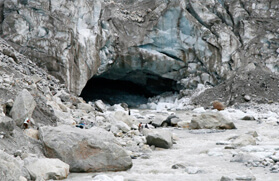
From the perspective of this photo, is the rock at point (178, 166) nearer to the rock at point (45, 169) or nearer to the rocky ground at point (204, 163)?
the rocky ground at point (204, 163)

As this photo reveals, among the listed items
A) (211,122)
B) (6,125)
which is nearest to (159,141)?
(6,125)

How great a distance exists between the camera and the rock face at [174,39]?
23875 mm

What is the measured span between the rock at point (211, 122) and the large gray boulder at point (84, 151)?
6621 mm

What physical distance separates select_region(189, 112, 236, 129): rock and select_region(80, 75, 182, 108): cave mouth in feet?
58.6

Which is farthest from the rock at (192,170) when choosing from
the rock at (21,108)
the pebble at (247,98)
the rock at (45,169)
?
the pebble at (247,98)

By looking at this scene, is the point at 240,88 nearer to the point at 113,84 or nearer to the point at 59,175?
the point at 113,84

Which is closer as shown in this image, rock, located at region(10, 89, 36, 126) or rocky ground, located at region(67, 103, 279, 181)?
rocky ground, located at region(67, 103, 279, 181)

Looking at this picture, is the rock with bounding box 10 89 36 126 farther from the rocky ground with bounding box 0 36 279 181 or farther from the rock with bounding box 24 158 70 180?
the rock with bounding box 24 158 70 180

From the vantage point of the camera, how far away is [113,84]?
3291cm

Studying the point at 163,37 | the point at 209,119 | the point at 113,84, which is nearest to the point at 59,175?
the point at 209,119

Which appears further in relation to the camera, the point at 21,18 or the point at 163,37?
the point at 163,37

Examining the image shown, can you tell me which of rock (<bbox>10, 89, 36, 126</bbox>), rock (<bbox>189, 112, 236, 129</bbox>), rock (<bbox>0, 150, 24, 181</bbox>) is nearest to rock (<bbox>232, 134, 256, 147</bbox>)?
rock (<bbox>189, 112, 236, 129</bbox>)

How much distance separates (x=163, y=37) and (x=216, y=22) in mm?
5297

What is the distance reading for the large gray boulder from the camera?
5270mm
